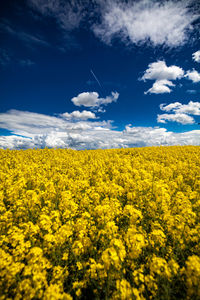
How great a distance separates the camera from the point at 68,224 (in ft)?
12.2

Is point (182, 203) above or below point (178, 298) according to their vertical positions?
above

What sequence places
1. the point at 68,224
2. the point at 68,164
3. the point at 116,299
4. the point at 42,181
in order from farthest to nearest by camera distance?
the point at 68,164 < the point at 42,181 < the point at 68,224 < the point at 116,299

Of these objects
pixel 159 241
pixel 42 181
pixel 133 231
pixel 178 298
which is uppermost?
pixel 42 181

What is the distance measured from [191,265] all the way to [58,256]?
2.85 m

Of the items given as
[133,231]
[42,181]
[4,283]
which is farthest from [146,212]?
[42,181]

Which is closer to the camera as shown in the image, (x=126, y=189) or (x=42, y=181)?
(x=126, y=189)

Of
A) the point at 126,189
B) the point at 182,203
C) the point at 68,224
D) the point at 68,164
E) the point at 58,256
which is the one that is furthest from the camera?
the point at 68,164

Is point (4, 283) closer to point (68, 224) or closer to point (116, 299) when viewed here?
point (68, 224)

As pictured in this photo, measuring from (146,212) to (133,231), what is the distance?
5.72 ft

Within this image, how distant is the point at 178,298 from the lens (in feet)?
8.52

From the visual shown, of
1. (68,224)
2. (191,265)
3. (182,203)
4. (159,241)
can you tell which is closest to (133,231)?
(159,241)

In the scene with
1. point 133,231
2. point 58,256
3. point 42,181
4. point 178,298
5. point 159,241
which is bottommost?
point 178,298

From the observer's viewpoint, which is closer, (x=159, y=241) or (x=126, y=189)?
(x=159, y=241)

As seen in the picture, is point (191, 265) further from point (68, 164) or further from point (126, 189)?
point (68, 164)
